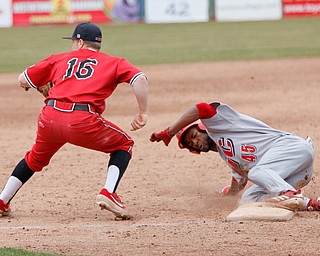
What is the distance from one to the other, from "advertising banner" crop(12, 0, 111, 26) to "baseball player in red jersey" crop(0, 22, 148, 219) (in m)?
27.5

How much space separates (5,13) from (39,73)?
27308mm

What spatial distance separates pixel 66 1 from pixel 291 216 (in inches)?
1121

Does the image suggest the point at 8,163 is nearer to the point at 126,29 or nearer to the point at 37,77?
the point at 37,77

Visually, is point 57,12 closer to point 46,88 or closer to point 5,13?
point 5,13

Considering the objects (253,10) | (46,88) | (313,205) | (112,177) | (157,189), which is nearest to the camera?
(112,177)

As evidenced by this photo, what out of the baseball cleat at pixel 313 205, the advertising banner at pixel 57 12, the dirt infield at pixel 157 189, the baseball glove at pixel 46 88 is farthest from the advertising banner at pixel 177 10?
the baseball cleat at pixel 313 205

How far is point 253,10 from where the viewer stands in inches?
1339

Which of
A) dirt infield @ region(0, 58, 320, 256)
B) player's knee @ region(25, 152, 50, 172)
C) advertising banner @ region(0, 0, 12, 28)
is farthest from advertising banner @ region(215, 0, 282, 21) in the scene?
player's knee @ region(25, 152, 50, 172)

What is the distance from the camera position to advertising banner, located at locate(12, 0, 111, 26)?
3362cm

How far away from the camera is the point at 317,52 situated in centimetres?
1978

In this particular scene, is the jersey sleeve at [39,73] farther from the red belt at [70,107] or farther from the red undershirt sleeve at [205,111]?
the red undershirt sleeve at [205,111]

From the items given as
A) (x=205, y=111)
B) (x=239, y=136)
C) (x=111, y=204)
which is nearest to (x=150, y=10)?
(x=239, y=136)

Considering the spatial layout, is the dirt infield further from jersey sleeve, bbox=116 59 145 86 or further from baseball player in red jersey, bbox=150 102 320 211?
jersey sleeve, bbox=116 59 145 86

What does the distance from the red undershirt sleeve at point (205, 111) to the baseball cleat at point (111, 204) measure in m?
0.96
